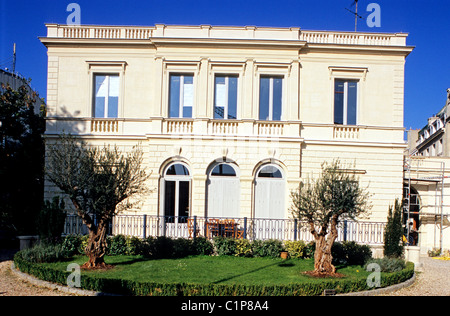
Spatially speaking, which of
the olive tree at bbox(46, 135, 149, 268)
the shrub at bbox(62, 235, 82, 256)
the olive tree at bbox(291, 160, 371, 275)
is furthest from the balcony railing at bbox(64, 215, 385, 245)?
the olive tree at bbox(291, 160, 371, 275)

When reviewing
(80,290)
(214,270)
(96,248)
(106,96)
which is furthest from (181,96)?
(80,290)

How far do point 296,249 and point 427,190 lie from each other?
938 cm

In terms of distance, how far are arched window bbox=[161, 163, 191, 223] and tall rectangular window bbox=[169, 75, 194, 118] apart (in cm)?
254

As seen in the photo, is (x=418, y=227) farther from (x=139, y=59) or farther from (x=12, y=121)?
(x=12, y=121)

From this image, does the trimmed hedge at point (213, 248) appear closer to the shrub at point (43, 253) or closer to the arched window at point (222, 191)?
the shrub at point (43, 253)

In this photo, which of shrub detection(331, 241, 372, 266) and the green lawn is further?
shrub detection(331, 241, 372, 266)

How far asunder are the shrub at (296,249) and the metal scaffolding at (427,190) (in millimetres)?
7265

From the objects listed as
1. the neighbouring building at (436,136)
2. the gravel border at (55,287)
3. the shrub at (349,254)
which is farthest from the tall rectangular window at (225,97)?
the neighbouring building at (436,136)

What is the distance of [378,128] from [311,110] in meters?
3.29

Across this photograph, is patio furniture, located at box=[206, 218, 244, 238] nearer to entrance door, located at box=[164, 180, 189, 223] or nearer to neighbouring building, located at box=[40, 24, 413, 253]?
neighbouring building, located at box=[40, 24, 413, 253]

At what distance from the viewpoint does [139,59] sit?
20281 millimetres

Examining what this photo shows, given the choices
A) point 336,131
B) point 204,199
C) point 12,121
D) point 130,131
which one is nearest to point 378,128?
point 336,131

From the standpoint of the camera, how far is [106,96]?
67.1 feet

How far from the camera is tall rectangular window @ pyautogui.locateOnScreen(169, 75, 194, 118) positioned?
20203 mm
